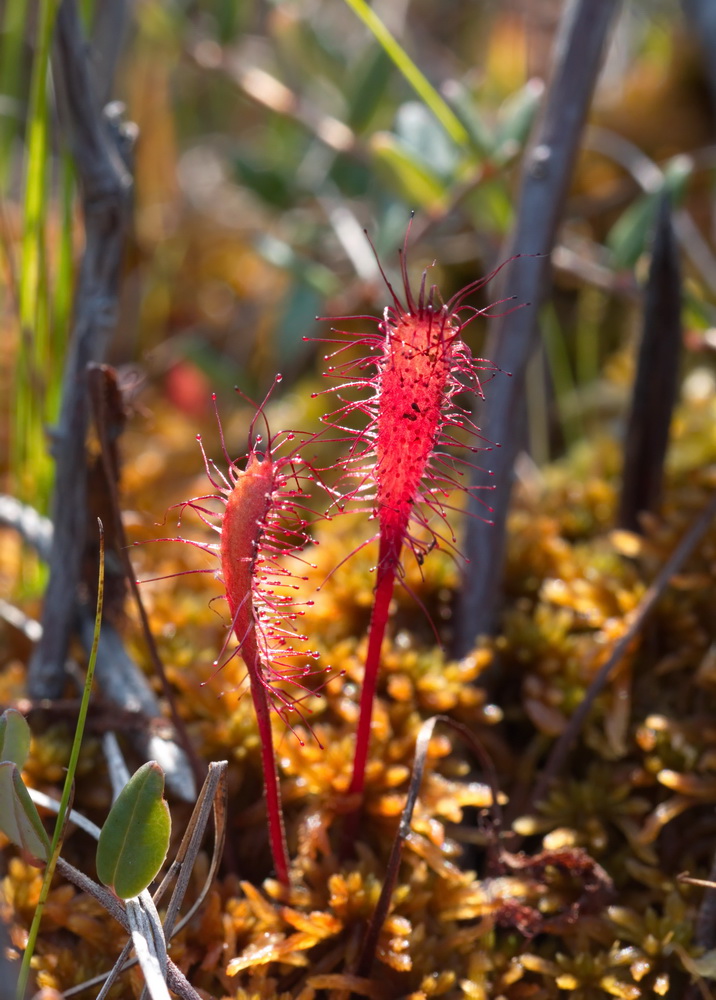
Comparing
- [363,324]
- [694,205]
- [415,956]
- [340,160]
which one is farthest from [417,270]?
[415,956]

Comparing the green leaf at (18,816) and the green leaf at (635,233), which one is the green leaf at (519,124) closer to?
the green leaf at (635,233)

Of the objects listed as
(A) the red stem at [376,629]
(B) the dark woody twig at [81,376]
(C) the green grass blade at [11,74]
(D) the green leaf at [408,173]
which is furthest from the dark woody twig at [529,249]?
(C) the green grass blade at [11,74]

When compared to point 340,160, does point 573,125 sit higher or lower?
lower

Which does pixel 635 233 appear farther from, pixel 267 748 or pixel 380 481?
pixel 267 748

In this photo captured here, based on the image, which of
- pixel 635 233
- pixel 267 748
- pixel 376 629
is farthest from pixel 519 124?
pixel 267 748

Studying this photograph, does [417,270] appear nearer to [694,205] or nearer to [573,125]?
[573,125]

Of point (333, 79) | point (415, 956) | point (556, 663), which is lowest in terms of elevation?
point (415, 956)
